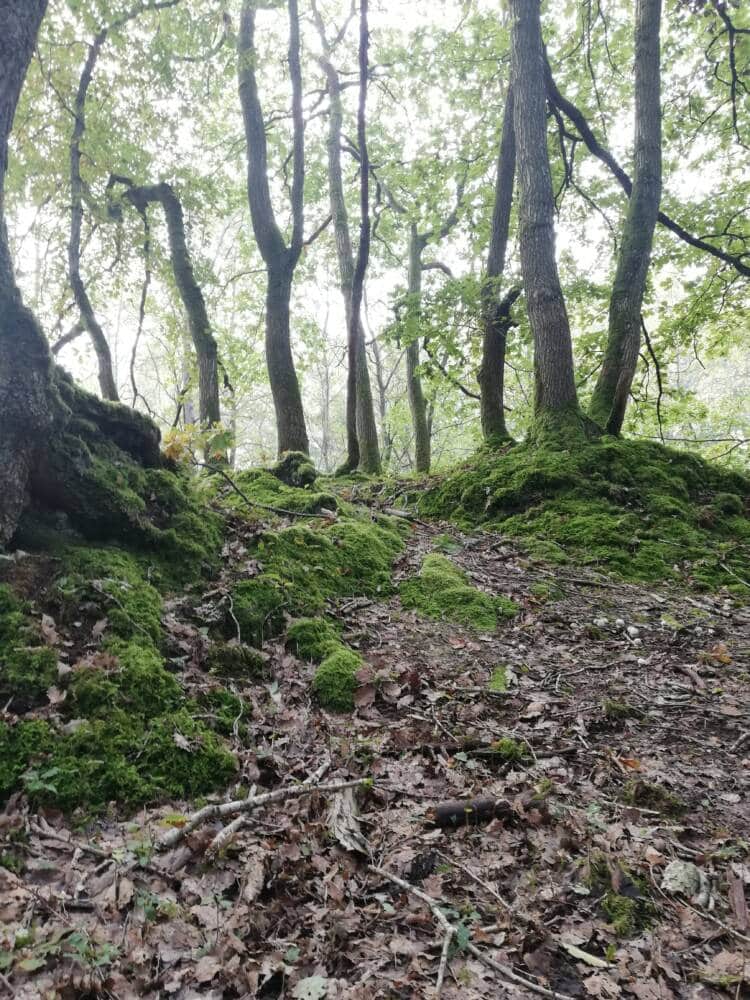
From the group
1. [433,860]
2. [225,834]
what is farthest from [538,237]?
[225,834]

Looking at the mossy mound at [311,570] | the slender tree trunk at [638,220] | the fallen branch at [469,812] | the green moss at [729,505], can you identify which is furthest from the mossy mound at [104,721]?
the slender tree trunk at [638,220]

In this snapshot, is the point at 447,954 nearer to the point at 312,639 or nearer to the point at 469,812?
the point at 469,812

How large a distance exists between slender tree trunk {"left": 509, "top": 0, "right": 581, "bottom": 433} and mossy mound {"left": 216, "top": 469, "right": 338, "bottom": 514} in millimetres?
3347

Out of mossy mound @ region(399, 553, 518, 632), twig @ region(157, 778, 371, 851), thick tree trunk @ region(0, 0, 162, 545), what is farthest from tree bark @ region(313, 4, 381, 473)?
twig @ region(157, 778, 371, 851)

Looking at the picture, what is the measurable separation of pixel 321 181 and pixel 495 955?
54.7 ft

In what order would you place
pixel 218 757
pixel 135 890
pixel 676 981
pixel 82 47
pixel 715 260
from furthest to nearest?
pixel 715 260
pixel 82 47
pixel 218 757
pixel 135 890
pixel 676 981

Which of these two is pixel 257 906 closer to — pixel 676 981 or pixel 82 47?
pixel 676 981

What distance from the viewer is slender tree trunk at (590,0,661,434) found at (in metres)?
7.61

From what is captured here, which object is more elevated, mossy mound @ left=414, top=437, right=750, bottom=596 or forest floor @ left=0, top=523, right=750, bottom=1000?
mossy mound @ left=414, top=437, right=750, bottom=596

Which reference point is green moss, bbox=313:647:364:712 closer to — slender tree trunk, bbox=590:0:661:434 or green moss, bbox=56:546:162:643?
green moss, bbox=56:546:162:643

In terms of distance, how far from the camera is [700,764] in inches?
110

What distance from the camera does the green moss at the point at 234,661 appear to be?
3.43 m

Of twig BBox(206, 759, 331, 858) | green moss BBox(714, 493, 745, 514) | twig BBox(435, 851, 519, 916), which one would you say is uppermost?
green moss BBox(714, 493, 745, 514)

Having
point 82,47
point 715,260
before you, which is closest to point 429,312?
point 715,260
